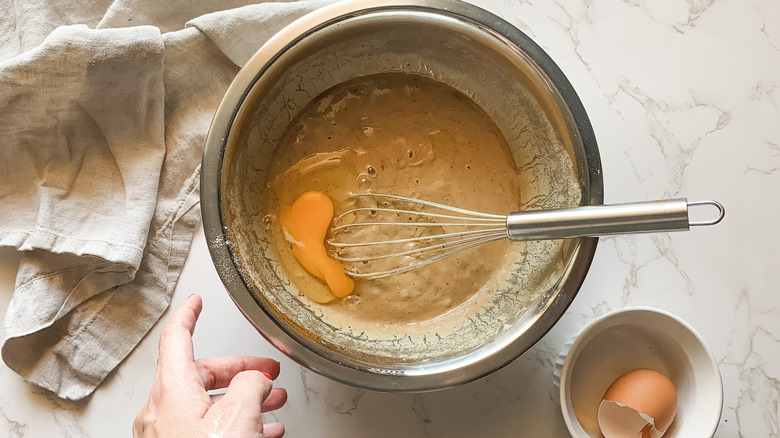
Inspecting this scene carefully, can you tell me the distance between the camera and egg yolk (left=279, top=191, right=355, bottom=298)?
1039 millimetres

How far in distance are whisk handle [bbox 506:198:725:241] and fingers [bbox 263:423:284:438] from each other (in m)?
0.49

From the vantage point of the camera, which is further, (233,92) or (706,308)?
(706,308)

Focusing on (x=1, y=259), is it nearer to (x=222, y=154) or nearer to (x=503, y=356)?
(x=222, y=154)

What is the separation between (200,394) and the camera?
Answer: 0.86m

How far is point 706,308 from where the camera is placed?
1080 millimetres

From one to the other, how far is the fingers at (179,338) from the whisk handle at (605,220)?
0.48 m

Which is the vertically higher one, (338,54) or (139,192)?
(338,54)

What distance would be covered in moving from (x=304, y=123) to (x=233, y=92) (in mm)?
186

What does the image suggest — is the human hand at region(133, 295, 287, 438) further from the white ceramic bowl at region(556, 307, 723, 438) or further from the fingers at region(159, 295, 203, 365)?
the white ceramic bowl at region(556, 307, 723, 438)

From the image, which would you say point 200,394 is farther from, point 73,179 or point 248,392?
point 73,179

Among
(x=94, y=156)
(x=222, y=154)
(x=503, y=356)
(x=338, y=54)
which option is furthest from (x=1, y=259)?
(x=503, y=356)

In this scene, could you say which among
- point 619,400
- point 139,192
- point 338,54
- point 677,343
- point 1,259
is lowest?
point 1,259

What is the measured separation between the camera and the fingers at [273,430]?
1.00 m

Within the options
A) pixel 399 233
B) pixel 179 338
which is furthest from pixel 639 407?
pixel 179 338
